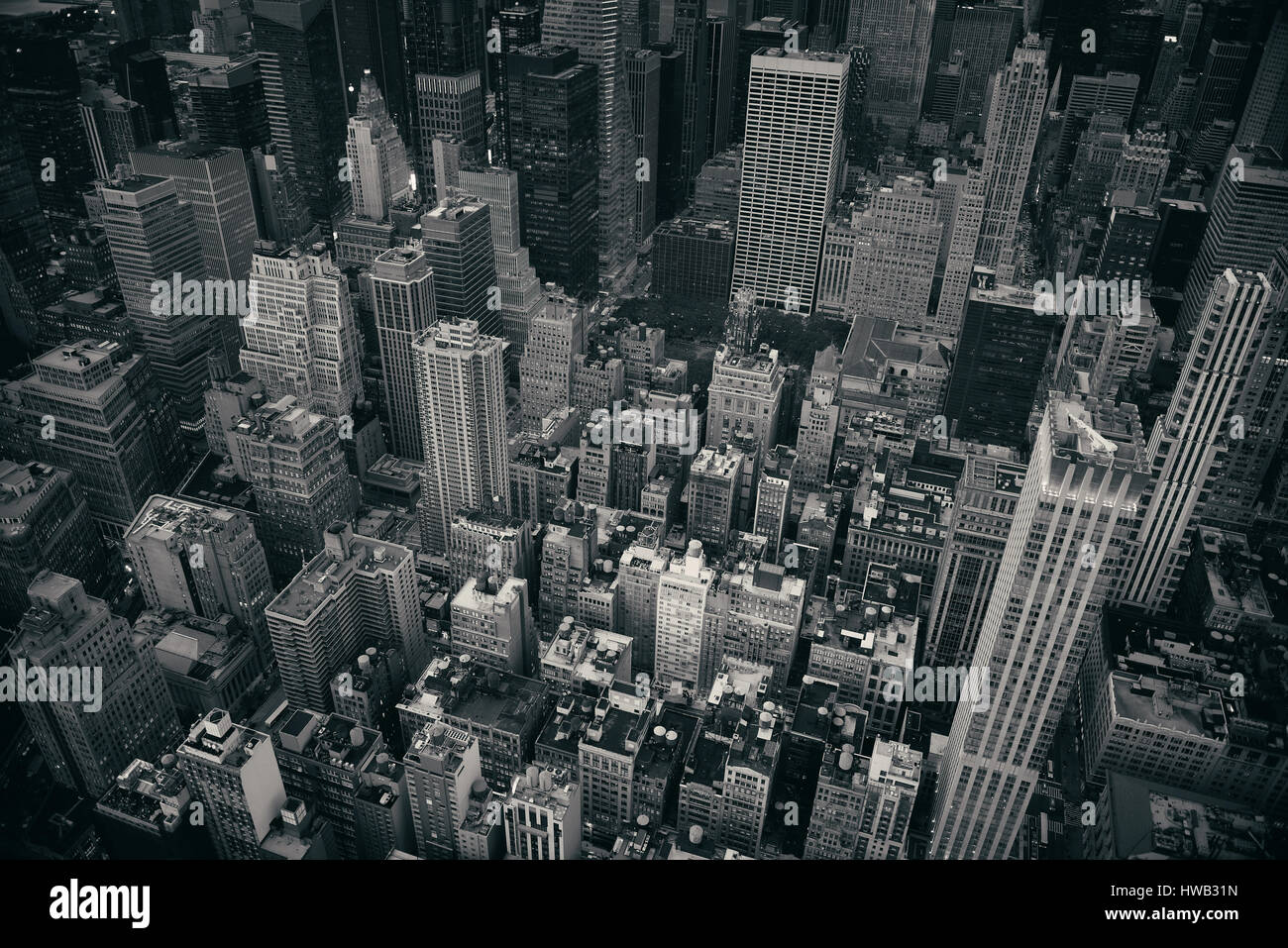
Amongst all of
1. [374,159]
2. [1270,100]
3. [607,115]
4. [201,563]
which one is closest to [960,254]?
[1270,100]

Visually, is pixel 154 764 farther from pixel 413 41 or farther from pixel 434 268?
pixel 413 41

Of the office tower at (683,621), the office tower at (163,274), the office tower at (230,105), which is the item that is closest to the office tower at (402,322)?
the office tower at (163,274)

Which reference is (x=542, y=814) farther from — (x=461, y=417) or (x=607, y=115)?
(x=607, y=115)

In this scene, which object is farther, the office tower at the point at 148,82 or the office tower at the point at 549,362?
the office tower at the point at 148,82

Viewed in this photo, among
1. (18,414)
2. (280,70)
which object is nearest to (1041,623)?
(18,414)

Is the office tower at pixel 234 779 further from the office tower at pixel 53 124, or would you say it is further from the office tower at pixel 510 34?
the office tower at pixel 510 34
